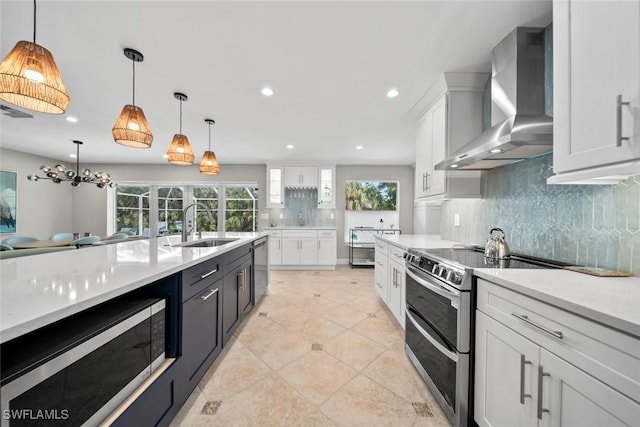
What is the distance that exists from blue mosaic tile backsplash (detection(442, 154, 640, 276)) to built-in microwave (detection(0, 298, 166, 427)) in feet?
7.58

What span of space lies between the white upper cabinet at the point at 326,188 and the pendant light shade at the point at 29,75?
176 inches

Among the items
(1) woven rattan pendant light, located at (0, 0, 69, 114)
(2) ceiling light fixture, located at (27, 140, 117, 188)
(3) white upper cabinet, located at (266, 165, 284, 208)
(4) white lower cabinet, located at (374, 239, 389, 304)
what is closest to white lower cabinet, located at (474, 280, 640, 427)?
(4) white lower cabinet, located at (374, 239, 389, 304)

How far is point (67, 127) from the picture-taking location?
11.5 ft

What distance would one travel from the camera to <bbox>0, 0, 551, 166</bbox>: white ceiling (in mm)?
1477

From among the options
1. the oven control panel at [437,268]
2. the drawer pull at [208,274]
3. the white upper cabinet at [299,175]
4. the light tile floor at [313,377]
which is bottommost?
the light tile floor at [313,377]

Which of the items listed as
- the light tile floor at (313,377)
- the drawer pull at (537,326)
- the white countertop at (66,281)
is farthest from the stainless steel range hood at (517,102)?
the white countertop at (66,281)

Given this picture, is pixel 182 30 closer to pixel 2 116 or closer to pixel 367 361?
pixel 367 361

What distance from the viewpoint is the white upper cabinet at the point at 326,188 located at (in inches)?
216

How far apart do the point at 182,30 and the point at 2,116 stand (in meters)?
3.65

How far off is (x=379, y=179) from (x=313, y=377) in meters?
4.85

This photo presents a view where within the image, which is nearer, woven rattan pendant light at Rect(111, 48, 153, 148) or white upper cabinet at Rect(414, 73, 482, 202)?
woven rattan pendant light at Rect(111, 48, 153, 148)

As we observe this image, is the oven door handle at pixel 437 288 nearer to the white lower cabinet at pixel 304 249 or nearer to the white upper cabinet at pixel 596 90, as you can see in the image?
the white upper cabinet at pixel 596 90

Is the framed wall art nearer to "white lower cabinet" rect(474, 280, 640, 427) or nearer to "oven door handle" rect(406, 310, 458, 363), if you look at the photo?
"oven door handle" rect(406, 310, 458, 363)

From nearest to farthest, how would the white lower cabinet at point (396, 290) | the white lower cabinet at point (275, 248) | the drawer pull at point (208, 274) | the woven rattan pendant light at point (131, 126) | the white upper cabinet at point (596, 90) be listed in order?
the white upper cabinet at point (596, 90)
the drawer pull at point (208, 274)
the woven rattan pendant light at point (131, 126)
the white lower cabinet at point (396, 290)
the white lower cabinet at point (275, 248)
